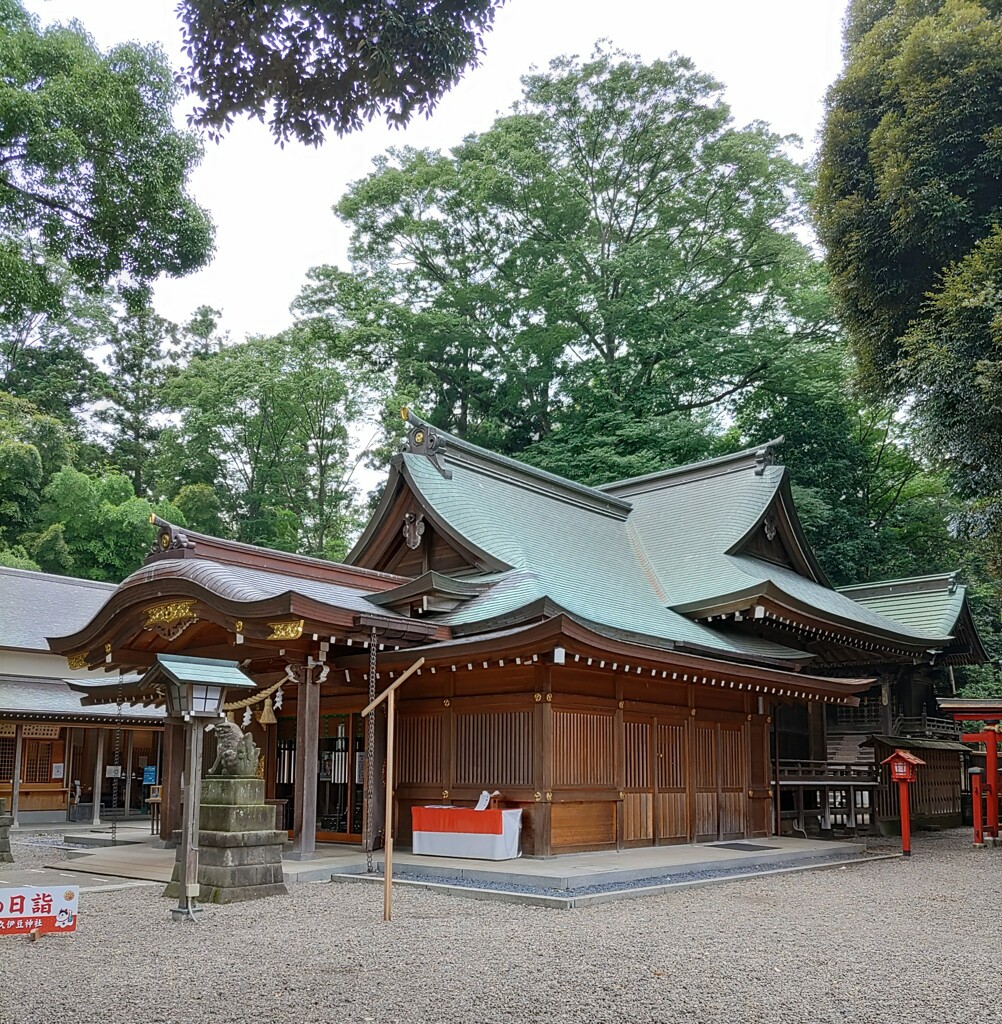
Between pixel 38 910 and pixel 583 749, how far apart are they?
7.13m

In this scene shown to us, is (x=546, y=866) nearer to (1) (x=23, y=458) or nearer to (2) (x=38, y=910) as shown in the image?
(2) (x=38, y=910)

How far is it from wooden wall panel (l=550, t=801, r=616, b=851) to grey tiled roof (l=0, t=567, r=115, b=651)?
1492cm

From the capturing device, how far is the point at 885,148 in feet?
49.7

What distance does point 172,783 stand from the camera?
14.7 m

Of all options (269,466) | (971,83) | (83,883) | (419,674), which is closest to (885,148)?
(971,83)

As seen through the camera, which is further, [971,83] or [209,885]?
[971,83]

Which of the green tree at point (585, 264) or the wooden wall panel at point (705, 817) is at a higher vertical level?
the green tree at point (585, 264)

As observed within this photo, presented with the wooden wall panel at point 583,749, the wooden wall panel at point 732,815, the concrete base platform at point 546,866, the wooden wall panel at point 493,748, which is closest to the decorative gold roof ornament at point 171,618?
the concrete base platform at point 546,866

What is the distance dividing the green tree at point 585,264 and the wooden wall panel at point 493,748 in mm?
20653

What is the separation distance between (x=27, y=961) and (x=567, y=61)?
35.7 m

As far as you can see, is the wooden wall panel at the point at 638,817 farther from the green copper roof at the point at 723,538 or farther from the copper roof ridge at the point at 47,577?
the copper roof ridge at the point at 47,577

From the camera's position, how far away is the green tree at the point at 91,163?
378 inches

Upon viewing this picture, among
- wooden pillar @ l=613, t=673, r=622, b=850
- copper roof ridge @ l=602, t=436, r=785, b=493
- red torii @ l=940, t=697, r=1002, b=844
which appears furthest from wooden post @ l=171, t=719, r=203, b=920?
copper roof ridge @ l=602, t=436, r=785, b=493

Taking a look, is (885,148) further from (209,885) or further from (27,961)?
(27,961)
